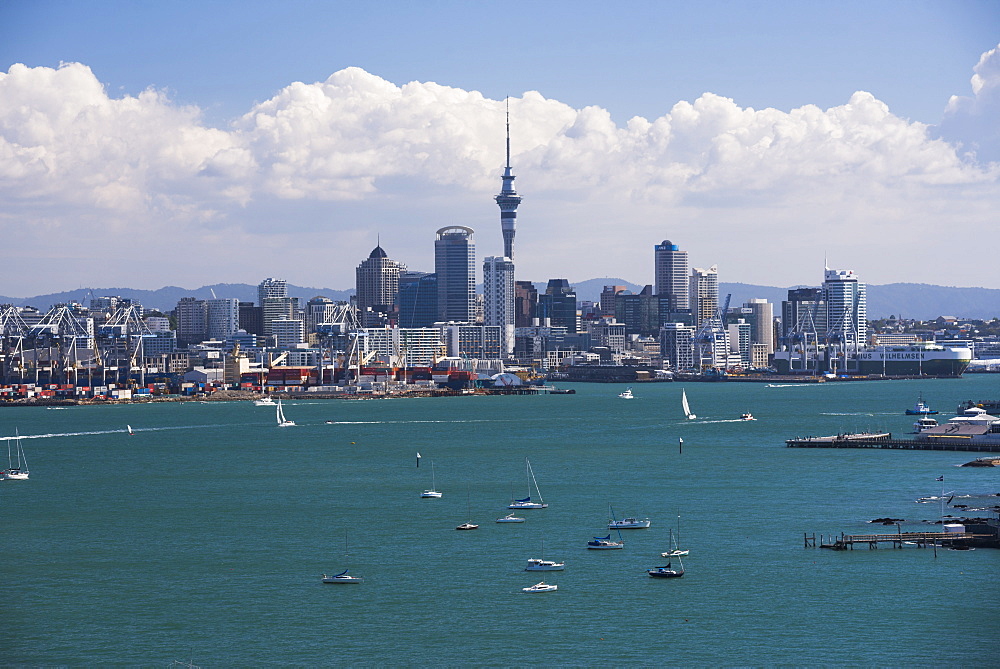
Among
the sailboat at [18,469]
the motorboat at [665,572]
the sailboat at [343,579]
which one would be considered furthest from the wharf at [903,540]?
the sailboat at [18,469]

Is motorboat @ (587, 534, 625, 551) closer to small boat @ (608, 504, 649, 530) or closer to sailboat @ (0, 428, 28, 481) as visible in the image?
small boat @ (608, 504, 649, 530)

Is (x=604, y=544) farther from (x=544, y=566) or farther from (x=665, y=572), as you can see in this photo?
(x=665, y=572)

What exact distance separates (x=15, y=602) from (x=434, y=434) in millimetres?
66926

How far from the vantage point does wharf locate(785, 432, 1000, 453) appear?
267 ft

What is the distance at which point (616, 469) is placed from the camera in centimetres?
7531

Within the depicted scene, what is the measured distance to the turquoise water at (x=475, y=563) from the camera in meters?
35.8

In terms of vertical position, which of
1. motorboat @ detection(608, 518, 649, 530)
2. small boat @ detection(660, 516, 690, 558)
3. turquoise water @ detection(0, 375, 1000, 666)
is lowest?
turquoise water @ detection(0, 375, 1000, 666)

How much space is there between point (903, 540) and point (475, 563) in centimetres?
1475

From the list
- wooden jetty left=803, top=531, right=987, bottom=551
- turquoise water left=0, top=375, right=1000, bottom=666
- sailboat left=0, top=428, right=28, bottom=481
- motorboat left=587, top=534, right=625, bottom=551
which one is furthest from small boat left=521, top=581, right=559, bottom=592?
sailboat left=0, top=428, right=28, bottom=481

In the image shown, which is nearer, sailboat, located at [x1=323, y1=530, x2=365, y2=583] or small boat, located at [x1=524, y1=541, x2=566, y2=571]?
sailboat, located at [x1=323, y1=530, x2=365, y2=583]

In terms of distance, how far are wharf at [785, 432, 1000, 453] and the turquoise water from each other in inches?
110

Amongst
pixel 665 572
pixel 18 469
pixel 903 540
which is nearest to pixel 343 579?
pixel 665 572

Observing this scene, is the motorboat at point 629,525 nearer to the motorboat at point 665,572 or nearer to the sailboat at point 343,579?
the motorboat at point 665,572

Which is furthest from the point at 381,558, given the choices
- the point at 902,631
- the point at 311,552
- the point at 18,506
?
the point at 18,506
